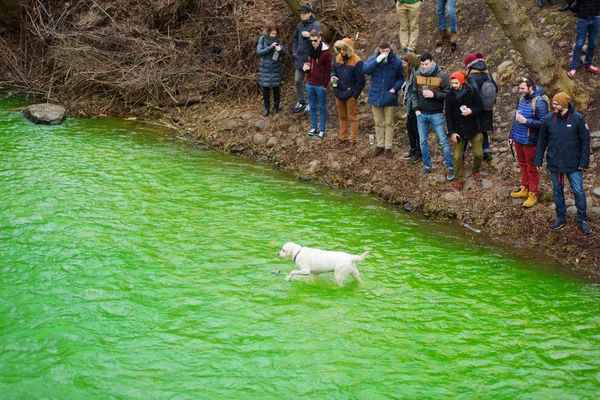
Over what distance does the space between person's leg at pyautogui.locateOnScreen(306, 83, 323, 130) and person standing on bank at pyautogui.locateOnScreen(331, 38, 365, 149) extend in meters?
0.72

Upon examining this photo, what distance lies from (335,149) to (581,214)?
4986mm

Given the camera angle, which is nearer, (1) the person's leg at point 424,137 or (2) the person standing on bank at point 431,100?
(2) the person standing on bank at point 431,100

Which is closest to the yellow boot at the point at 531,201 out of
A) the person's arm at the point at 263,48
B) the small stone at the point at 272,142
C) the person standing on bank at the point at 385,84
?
the person standing on bank at the point at 385,84

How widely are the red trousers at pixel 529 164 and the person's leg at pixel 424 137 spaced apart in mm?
1602

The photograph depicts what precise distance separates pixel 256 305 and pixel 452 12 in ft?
26.1

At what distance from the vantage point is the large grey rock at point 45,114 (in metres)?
15.1

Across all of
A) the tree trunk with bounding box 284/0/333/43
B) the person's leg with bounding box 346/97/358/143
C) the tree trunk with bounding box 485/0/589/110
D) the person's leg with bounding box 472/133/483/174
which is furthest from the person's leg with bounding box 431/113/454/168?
the tree trunk with bounding box 284/0/333/43

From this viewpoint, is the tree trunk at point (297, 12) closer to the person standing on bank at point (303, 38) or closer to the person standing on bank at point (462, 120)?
the person standing on bank at point (303, 38)

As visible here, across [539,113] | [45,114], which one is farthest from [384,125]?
[45,114]

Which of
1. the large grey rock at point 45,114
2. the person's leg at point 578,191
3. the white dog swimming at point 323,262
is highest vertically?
the large grey rock at point 45,114

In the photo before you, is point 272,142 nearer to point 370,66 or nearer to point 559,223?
point 370,66

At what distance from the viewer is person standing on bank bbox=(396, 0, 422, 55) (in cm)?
1326

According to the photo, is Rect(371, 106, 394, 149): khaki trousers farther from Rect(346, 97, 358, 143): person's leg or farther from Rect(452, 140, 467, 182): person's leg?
Rect(452, 140, 467, 182): person's leg

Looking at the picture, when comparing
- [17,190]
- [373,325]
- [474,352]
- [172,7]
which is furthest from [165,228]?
[172,7]
